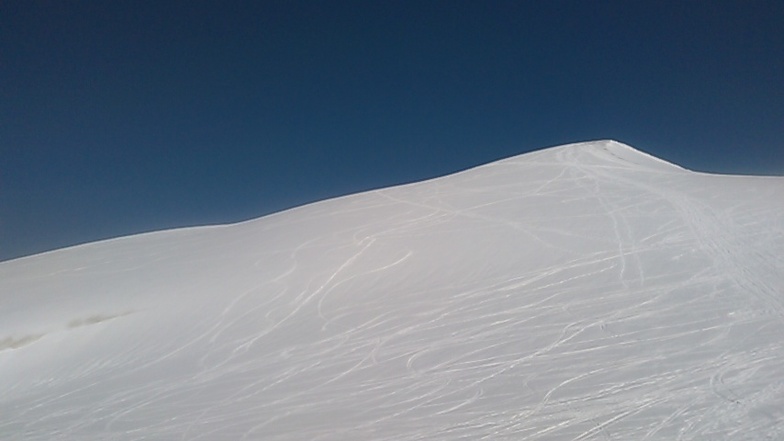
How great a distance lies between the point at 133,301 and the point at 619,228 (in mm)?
7381

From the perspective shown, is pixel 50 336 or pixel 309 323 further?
pixel 50 336

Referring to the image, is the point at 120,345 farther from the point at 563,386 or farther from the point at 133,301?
the point at 563,386

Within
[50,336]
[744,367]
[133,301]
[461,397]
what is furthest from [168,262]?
[744,367]

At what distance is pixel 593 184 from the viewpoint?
1262 centimetres

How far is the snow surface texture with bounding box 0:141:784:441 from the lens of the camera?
5.50m

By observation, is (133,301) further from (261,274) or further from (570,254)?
(570,254)

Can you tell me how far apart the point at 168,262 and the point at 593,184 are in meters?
8.14

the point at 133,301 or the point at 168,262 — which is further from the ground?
the point at 168,262

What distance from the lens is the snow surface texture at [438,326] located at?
217 inches

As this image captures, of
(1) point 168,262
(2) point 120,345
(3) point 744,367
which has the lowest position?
(3) point 744,367

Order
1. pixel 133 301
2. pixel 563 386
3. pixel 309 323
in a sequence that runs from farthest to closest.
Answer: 1. pixel 133 301
2. pixel 309 323
3. pixel 563 386

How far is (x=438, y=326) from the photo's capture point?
24.2 ft

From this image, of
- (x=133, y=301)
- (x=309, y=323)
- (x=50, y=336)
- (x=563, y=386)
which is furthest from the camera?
(x=133, y=301)

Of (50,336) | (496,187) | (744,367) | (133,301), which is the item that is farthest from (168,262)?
(744,367)
